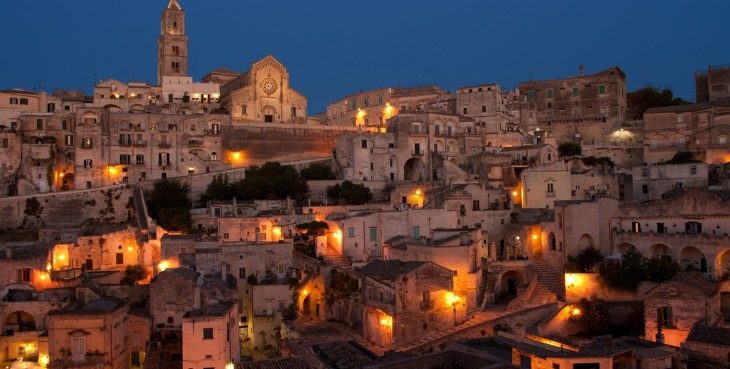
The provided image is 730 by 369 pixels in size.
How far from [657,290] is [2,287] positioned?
28.6 m

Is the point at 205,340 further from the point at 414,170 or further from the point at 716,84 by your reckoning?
the point at 716,84

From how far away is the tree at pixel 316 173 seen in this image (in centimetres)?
5191

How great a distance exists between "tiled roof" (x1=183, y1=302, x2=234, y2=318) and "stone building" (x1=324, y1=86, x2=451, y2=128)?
39.8 m

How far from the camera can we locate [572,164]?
165 feet

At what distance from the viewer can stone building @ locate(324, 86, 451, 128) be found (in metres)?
67.8

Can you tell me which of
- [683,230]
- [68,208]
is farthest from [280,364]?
[68,208]

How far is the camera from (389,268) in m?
31.2

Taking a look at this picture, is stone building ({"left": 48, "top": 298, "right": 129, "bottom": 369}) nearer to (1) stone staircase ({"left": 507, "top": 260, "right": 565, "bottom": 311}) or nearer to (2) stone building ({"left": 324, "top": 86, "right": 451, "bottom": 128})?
(1) stone staircase ({"left": 507, "top": 260, "right": 565, "bottom": 311})

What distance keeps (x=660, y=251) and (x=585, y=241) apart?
3.41 meters

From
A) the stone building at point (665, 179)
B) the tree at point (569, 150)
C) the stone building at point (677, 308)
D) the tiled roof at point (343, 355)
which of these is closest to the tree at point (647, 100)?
the tree at point (569, 150)

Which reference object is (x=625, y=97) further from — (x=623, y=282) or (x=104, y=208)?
(x=104, y=208)

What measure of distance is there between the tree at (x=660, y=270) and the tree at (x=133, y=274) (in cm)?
2419

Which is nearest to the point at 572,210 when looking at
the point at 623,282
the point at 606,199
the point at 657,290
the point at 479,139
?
the point at 606,199

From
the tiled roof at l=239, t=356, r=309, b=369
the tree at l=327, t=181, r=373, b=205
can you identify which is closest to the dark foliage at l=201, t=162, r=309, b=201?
the tree at l=327, t=181, r=373, b=205
